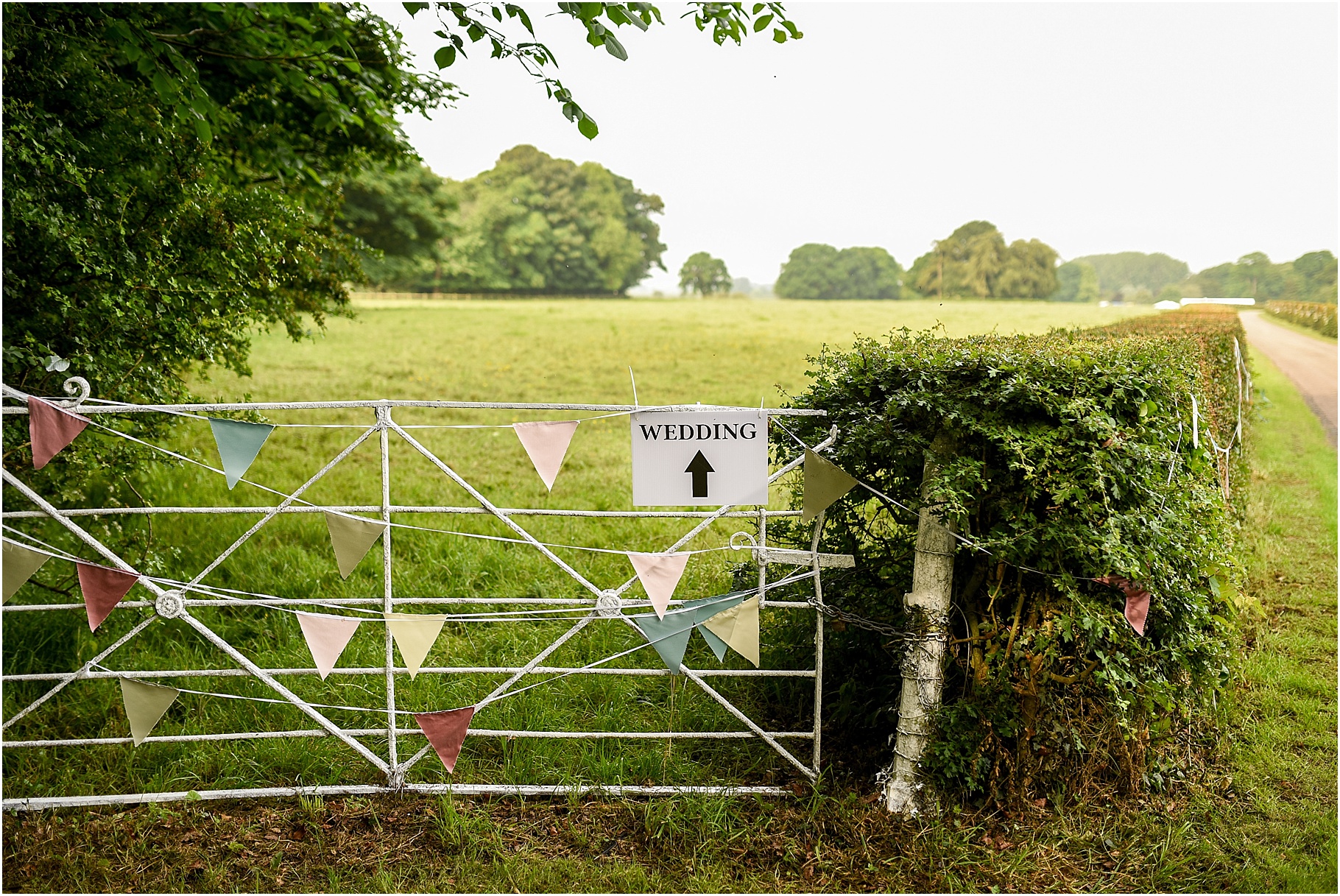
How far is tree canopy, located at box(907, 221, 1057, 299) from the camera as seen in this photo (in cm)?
2797

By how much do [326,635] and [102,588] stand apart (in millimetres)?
871

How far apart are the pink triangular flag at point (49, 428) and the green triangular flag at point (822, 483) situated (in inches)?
110

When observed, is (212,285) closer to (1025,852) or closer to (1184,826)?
(1025,852)

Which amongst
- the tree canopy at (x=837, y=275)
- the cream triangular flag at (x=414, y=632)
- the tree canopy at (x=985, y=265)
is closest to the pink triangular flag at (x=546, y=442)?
the cream triangular flag at (x=414, y=632)

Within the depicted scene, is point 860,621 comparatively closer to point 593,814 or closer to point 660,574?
point 660,574

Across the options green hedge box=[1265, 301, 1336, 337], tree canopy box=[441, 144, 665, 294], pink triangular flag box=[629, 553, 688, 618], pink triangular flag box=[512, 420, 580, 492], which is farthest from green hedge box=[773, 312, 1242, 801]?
tree canopy box=[441, 144, 665, 294]

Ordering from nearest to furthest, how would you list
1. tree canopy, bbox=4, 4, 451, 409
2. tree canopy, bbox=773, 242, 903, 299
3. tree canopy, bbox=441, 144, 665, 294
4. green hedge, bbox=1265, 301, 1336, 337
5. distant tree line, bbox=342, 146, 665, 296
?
tree canopy, bbox=4, 4, 451, 409 → green hedge, bbox=1265, 301, 1336, 337 → tree canopy, bbox=773, 242, 903, 299 → distant tree line, bbox=342, 146, 665, 296 → tree canopy, bbox=441, 144, 665, 294

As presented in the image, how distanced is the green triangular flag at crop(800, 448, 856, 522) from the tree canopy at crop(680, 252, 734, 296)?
121 ft

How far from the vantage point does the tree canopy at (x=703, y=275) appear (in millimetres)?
39594

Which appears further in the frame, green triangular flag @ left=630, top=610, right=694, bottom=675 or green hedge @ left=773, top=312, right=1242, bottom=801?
green triangular flag @ left=630, top=610, right=694, bottom=675

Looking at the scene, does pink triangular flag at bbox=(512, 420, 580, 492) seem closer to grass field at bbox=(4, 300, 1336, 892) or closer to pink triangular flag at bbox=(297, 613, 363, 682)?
pink triangular flag at bbox=(297, 613, 363, 682)

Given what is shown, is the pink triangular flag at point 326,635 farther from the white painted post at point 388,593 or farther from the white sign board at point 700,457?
the white sign board at point 700,457

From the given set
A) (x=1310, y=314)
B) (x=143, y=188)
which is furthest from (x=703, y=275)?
(x=143, y=188)

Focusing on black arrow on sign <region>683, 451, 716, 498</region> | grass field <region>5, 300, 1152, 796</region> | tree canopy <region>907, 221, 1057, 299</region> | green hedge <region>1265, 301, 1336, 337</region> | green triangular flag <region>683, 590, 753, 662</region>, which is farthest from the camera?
tree canopy <region>907, 221, 1057, 299</region>
